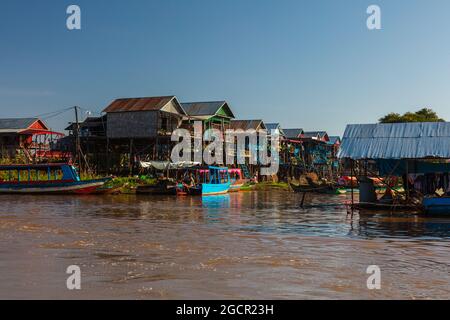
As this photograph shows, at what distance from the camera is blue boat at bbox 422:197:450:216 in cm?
1956

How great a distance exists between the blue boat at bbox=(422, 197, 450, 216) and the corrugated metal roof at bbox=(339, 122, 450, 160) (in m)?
1.57

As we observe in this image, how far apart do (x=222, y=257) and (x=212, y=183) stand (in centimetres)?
2778

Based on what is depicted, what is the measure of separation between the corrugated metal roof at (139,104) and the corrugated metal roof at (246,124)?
12.2 metres

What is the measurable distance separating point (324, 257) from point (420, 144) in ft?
36.3

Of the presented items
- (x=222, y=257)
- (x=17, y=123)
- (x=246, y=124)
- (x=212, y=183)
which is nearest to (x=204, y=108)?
(x=246, y=124)

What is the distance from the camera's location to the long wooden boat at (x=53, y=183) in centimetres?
3628

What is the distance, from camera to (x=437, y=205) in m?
19.7

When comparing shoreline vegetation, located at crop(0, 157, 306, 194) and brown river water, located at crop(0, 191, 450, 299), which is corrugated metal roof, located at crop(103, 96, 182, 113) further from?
brown river water, located at crop(0, 191, 450, 299)

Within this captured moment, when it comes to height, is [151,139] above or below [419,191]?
above

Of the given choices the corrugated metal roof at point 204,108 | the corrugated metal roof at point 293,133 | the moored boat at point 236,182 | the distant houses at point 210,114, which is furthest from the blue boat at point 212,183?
the corrugated metal roof at point 293,133

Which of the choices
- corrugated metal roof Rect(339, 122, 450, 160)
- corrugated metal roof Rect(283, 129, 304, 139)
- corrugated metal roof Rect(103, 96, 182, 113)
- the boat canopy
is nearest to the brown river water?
corrugated metal roof Rect(339, 122, 450, 160)
